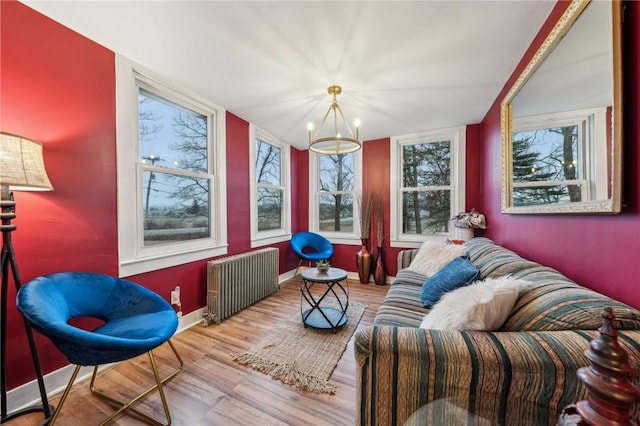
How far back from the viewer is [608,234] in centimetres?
109

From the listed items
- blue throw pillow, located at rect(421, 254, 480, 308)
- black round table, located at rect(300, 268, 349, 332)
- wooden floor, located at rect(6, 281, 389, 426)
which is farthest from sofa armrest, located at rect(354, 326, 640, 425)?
black round table, located at rect(300, 268, 349, 332)

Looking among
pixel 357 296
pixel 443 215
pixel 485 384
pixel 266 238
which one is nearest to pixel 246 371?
pixel 485 384

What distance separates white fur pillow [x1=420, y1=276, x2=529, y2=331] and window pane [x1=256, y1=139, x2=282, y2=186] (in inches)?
123

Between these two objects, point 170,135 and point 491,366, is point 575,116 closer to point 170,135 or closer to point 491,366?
point 491,366

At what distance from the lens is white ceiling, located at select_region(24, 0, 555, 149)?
1.51 meters

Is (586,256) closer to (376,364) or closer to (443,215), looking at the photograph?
(376,364)

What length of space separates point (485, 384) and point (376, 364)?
35 cm

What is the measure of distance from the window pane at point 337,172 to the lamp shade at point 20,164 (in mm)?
3582

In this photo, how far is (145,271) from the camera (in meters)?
2.11

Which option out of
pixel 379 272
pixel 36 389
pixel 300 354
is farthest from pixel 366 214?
pixel 36 389

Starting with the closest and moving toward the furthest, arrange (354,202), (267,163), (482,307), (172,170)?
(482,307) < (172,170) < (267,163) < (354,202)

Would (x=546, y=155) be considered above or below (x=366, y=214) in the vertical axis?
above

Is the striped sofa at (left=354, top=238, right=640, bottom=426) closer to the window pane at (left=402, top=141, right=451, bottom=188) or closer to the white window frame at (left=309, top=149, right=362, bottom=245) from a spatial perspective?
the window pane at (left=402, top=141, right=451, bottom=188)

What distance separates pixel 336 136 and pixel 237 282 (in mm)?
1934
